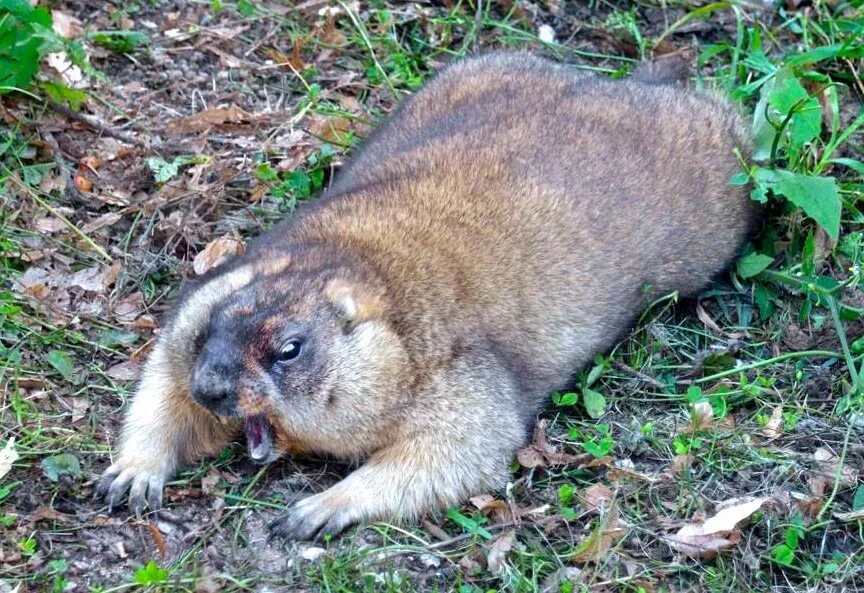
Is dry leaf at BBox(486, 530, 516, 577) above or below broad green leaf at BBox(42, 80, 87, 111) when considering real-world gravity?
below

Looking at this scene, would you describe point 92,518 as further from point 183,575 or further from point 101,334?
point 101,334

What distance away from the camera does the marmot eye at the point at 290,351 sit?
5.96 m

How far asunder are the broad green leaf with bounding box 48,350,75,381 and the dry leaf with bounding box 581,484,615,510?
9.79ft

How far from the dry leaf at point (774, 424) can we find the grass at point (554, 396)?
0.6 inches

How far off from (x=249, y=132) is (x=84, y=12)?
1734 millimetres

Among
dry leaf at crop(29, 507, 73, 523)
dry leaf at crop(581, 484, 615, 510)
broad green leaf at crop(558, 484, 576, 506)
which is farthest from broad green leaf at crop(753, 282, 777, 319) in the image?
dry leaf at crop(29, 507, 73, 523)

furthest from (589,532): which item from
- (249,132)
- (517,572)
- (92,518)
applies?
(249,132)

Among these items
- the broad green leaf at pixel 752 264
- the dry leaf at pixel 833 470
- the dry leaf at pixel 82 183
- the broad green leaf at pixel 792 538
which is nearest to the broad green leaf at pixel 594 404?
the dry leaf at pixel 833 470

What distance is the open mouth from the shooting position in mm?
6199

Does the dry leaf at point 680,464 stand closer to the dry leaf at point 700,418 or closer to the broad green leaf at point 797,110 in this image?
the dry leaf at point 700,418

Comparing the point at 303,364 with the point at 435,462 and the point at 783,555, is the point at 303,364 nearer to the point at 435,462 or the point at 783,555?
the point at 435,462

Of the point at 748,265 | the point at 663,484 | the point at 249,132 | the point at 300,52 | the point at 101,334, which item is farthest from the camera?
the point at 300,52

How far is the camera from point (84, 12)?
9.45 m

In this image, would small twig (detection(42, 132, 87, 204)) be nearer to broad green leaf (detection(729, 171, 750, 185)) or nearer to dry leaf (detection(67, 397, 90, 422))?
dry leaf (detection(67, 397, 90, 422))
